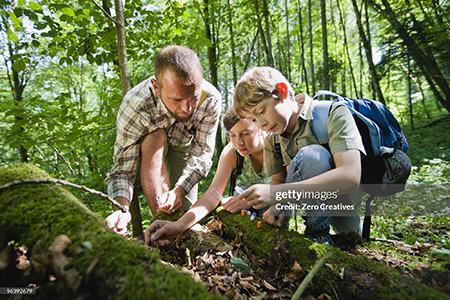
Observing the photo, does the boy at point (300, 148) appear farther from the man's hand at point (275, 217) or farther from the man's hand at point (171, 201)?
the man's hand at point (171, 201)

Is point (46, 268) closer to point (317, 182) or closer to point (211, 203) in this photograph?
point (317, 182)

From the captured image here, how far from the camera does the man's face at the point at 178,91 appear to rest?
264cm

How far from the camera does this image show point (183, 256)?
2131mm

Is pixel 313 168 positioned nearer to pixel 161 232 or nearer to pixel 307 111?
pixel 307 111

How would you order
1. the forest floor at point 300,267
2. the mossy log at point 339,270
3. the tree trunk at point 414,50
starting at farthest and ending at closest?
1. the tree trunk at point 414,50
2. the forest floor at point 300,267
3. the mossy log at point 339,270

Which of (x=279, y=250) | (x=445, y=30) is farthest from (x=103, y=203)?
(x=445, y=30)

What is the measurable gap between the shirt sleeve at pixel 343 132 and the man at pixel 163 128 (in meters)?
1.28

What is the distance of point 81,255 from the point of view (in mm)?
995

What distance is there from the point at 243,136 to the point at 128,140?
124cm

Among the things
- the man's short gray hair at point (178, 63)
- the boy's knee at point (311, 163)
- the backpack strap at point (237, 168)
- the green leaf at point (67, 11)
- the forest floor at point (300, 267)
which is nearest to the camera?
the forest floor at point (300, 267)

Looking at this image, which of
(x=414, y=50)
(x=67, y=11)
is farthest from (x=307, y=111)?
(x=414, y=50)

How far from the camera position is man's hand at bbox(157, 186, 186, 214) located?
268cm

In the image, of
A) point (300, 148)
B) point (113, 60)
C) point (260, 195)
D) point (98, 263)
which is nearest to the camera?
point (98, 263)

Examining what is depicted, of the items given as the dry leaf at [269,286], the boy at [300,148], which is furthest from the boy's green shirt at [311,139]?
the dry leaf at [269,286]
